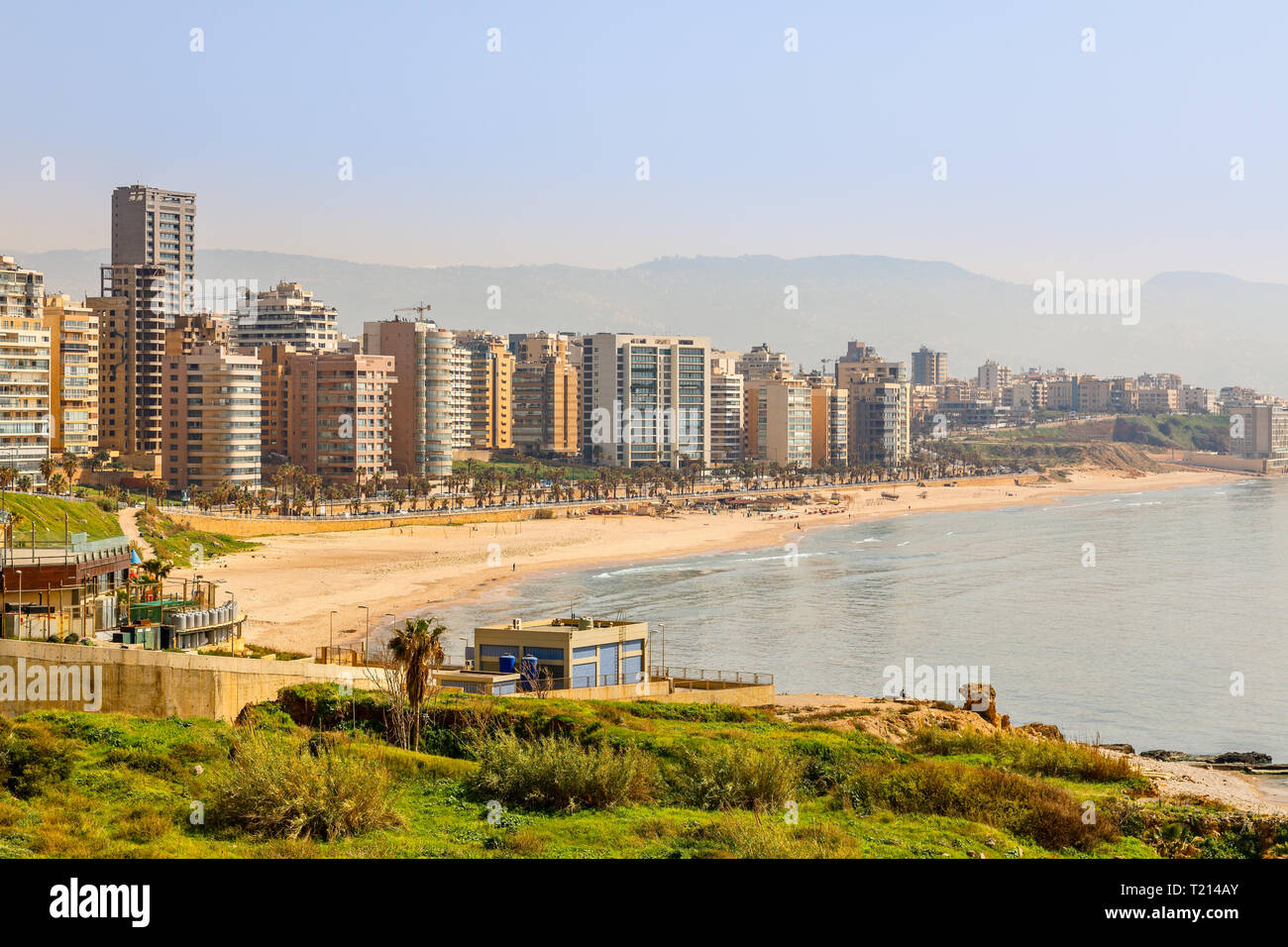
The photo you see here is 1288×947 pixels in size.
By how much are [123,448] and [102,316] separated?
12317 mm

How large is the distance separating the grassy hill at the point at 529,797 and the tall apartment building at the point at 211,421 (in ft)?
293

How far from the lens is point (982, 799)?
693 inches

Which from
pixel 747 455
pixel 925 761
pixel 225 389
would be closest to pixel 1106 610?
pixel 925 761

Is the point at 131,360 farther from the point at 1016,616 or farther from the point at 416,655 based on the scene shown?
the point at 416,655

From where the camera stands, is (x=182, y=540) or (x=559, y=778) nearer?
(x=559, y=778)

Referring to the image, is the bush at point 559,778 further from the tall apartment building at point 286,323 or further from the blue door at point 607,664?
the tall apartment building at point 286,323

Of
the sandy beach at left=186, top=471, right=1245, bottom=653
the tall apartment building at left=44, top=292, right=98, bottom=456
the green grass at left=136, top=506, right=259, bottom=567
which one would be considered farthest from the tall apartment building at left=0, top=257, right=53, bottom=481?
the sandy beach at left=186, top=471, right=1245, bottom=653

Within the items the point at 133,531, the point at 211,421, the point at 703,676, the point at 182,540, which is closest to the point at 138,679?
the point at 703,676

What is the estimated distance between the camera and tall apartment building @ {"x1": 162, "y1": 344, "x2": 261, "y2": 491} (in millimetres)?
107250

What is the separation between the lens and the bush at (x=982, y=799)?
16766 mm

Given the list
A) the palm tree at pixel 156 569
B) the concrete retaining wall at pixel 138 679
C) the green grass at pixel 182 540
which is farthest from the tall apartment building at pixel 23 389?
the concrete retaining wall at pixel 138 679

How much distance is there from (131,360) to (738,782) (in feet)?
364

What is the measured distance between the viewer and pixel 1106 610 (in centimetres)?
6600

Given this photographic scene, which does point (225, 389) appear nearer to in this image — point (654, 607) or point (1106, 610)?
point (654, 607)
